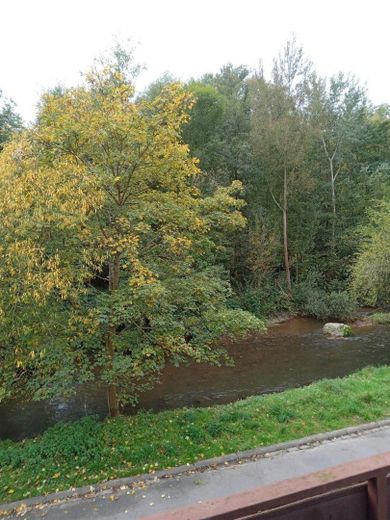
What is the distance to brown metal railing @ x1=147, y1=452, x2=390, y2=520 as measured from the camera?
1.84m

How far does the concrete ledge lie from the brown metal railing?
15.7 ft

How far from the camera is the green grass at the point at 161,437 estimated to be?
6363 mm

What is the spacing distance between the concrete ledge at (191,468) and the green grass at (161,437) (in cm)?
13

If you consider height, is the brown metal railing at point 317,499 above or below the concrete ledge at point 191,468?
above

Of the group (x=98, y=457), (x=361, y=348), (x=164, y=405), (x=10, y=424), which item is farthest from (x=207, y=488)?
(x=361, y=348)

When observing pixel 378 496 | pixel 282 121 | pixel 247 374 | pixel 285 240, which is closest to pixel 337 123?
pixel 282 121

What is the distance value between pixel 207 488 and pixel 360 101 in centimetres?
3125

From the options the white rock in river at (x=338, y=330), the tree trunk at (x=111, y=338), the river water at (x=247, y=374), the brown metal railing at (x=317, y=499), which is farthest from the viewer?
the white rock in river at (x=338, y=330)

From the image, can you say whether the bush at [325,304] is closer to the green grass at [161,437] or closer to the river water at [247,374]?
the river water at [247,374]

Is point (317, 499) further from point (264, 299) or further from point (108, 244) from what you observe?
point (264, 299)

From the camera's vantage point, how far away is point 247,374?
42.4 ft

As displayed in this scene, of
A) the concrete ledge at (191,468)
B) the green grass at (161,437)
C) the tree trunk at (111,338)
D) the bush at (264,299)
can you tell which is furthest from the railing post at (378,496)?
the bush at (264,299)

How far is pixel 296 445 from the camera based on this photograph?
713 cm

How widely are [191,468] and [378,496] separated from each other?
4932 mm
